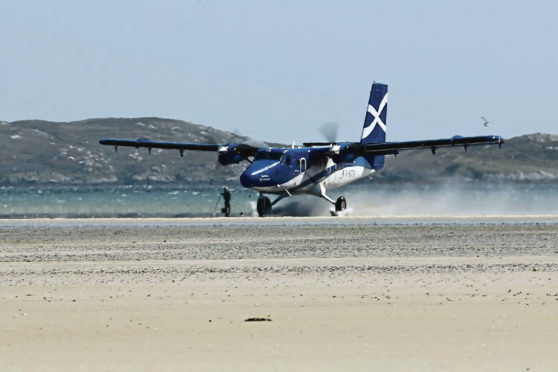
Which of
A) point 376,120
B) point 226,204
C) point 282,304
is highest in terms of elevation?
point 376,120

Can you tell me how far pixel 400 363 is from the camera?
42.2 ft

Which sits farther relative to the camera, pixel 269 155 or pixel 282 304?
pixel 269 155

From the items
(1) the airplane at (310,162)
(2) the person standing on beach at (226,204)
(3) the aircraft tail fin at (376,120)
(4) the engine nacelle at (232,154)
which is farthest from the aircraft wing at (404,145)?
(2) the person standing on beach at (226,204)

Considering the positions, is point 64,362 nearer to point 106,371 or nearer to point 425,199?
point 106,371

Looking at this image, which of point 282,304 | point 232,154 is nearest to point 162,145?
point 232,154

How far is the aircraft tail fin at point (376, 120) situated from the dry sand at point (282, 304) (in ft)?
107

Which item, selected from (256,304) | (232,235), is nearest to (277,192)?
(232,235)

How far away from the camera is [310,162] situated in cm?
6200

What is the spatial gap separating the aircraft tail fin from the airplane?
0.22m

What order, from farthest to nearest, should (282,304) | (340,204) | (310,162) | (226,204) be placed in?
(340,204), (310,162), (226,204), (282,304)

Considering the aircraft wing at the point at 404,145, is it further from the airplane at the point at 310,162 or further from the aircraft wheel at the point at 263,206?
the aircraft wheel at the point at 263,206

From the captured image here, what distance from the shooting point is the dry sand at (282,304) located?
13539 mm

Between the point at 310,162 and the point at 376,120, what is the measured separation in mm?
9266

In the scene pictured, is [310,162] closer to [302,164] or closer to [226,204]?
[302,164]
